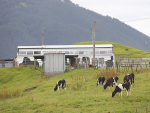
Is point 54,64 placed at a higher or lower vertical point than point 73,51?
lower

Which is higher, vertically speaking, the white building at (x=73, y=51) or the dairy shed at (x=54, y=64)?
the white building at (x=73, y=51)

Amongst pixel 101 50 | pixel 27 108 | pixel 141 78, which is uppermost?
pixel 101 50

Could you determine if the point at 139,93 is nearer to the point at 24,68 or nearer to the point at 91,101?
the point at 91,101

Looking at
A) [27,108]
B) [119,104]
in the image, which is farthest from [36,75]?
[119,104]

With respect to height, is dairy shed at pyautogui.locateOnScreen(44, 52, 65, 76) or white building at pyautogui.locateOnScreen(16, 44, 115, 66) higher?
white building at pyautogui.locateOnScreen(16, 44, 115, 66)

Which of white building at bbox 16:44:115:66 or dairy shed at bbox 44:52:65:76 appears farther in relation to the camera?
white building at bbox 16:44:115:66

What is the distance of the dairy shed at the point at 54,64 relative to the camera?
127 feet

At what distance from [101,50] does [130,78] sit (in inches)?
1387

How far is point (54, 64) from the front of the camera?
128 ft

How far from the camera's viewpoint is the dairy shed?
3866 cm

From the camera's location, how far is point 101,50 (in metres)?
57.3

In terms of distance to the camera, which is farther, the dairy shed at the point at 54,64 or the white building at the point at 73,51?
the white building at the point at 73,51

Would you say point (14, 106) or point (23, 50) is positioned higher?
point (23, 50)

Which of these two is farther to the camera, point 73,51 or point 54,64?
point 73,51
